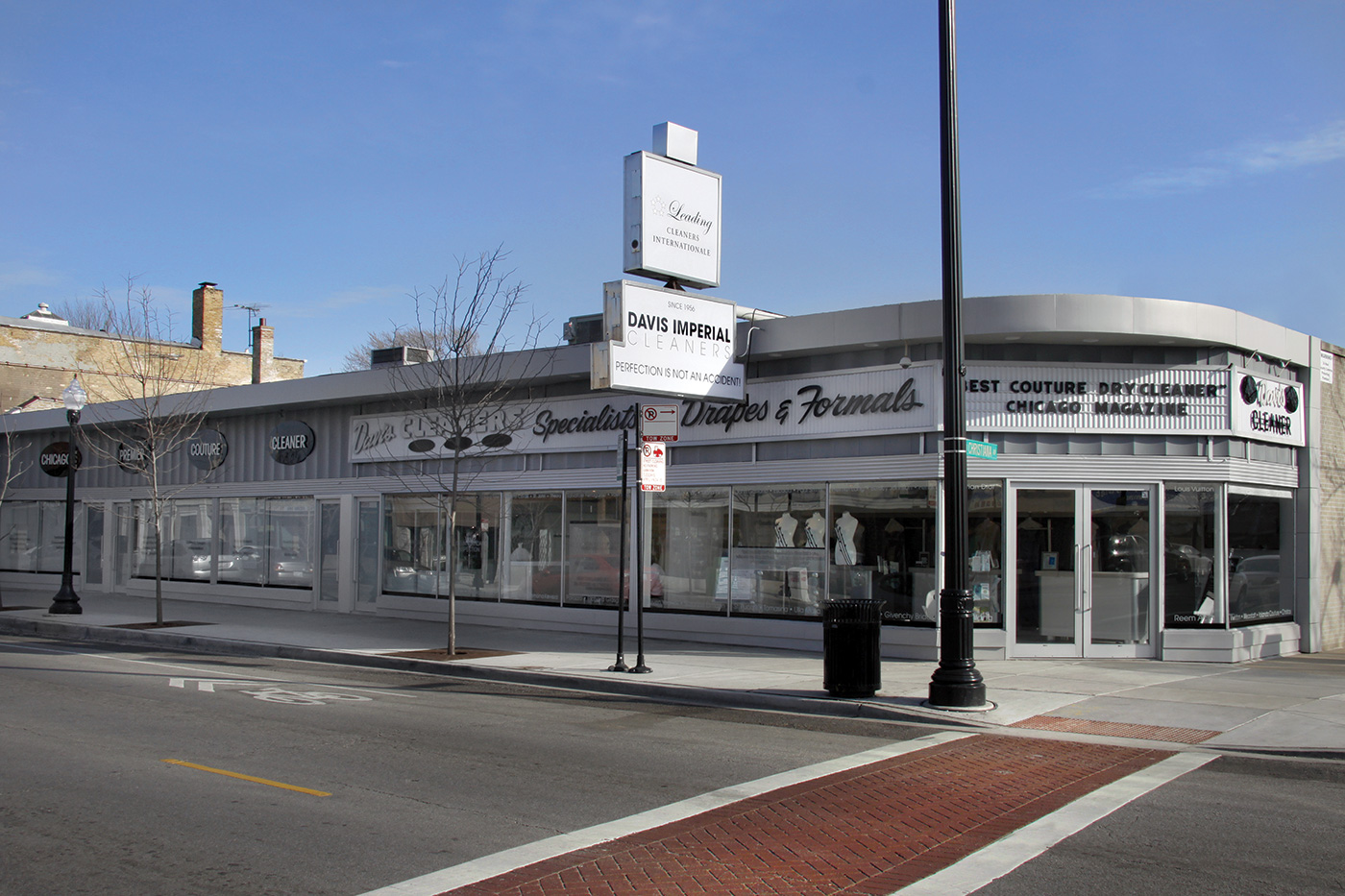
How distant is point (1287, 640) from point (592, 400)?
1197cm

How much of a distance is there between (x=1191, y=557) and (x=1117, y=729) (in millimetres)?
6177

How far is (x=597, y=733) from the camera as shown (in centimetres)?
1040

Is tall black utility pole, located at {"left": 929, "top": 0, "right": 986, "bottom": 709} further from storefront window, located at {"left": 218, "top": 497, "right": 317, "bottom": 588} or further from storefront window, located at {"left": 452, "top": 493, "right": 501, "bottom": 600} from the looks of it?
storefront window, located at {"left": 218, "top": 497, "right": 317, "bottom": 588}

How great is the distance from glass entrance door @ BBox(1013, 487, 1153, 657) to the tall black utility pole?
4.38 metres

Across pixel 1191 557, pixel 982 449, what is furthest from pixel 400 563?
pixel 1191 557

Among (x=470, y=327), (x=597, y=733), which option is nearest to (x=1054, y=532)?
(x=597, y=733)

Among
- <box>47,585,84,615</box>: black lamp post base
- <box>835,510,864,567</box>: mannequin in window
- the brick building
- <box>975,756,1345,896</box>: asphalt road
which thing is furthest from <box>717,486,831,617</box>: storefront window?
the brick building

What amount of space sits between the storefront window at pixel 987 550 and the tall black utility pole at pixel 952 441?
13.2 ft

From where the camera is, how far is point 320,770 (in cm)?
866

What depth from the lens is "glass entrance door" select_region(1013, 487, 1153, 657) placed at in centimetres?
1553

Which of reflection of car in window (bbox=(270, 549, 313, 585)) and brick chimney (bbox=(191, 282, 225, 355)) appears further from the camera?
brick chimney (bbox=(191, 282, 225, 355))

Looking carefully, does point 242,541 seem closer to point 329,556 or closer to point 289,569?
point 289,569

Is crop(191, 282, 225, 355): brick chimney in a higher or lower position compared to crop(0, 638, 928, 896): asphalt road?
higher

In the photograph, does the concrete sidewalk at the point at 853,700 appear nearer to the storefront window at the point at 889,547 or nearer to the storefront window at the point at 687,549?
the storefront window at the point at 687,549
